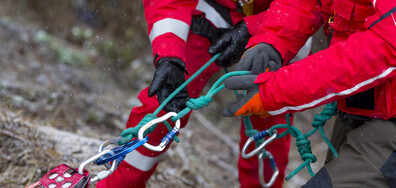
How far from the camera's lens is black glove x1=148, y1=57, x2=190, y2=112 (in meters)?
1.72

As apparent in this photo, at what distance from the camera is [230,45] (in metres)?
1.97

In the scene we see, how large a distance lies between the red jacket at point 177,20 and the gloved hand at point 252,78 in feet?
1.13

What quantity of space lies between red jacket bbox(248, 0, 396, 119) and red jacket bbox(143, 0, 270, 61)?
434 millimetres

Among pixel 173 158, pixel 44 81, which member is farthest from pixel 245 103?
pixel 44 81

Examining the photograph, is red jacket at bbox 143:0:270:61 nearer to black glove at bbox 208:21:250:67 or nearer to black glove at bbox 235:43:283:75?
black glove at bbox 208:21:250:67

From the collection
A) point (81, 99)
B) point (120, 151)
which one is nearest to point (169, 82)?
point (120, 151)

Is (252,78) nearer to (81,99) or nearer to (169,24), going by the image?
(169,24)

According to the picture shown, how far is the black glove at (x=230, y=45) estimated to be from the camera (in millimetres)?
1941

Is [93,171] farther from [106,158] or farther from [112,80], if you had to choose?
[112,80]

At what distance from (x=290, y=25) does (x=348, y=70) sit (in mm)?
454

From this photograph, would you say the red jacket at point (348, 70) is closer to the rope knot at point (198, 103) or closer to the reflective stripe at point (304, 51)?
the rope knot at point (198, 103)

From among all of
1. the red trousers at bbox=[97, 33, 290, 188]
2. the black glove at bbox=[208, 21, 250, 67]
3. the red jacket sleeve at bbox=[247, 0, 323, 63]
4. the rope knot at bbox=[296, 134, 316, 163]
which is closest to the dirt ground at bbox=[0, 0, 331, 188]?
the red trousers at bbox=[97, 33, 290, 188]

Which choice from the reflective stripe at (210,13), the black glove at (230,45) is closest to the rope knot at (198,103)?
the black glove at (230,45)

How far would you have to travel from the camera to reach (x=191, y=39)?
2045 mm
